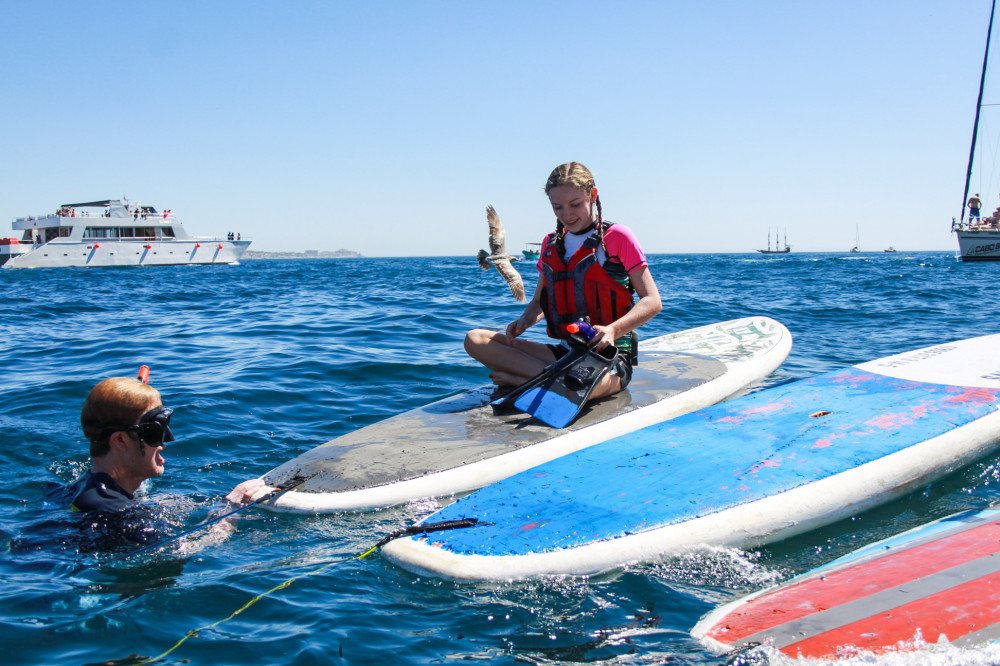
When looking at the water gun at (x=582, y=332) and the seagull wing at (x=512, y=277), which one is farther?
the seagull wing at (x=512, y=277)

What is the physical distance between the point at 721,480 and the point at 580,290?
1639 millimetres

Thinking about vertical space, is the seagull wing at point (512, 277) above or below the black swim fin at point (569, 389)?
above

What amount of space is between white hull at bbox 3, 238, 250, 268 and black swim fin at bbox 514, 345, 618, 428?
46.4 metres

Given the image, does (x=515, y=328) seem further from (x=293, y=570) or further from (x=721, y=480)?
(x=293, y=570)

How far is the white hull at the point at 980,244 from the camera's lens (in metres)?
33.5

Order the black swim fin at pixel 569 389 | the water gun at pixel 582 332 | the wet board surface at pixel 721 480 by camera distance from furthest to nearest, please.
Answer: the black swim fin at pixel 569 389 → the water gun at pixel 582 332 → the wet board surface at pixel 721 480

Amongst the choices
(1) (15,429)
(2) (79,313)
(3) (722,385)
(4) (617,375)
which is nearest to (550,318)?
(4) (617,375)

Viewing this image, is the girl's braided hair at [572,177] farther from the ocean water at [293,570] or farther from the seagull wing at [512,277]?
the ocean water at [293,570]

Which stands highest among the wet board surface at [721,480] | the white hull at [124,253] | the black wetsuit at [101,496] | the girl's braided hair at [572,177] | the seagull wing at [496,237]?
the white hull at [124,253]

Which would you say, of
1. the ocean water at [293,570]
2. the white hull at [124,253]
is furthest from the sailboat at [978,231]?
the white hull at [124,253]

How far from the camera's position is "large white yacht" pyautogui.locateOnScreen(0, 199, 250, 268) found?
4119 cm

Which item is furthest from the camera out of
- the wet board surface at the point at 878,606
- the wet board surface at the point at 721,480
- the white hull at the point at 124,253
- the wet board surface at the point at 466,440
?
the white hull at the point at 124,253

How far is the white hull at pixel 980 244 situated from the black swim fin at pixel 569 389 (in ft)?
124

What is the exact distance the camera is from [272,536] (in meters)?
3.03
